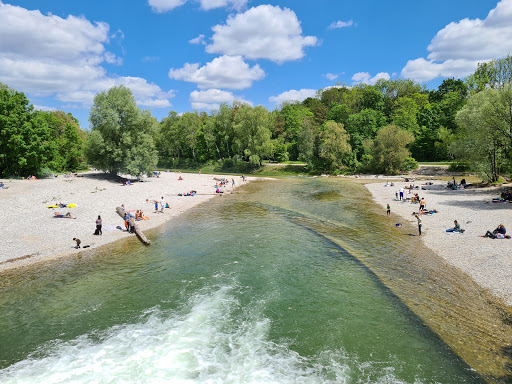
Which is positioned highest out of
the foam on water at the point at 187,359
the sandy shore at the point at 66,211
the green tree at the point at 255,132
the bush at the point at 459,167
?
the green tree at the point at 255,132

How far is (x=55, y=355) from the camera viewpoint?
455 inches

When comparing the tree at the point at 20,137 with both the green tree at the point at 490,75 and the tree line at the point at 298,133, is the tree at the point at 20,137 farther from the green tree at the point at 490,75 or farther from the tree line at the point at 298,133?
the green tree at the point at 490,75

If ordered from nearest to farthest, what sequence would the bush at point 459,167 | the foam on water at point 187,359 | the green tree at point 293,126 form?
the foam on water at point 187,359, the bush at point 459,167, the green tree at point 293,126

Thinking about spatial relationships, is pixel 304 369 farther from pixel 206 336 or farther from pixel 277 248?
pixel 277 248

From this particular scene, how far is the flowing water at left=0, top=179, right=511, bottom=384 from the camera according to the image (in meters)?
10.7

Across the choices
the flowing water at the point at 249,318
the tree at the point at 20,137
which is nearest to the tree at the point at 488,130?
the flowing water at the point at 249,318

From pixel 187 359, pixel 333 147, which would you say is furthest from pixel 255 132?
pixel 187 359

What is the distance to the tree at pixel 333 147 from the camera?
80.6m

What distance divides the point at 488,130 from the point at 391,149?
36735mm

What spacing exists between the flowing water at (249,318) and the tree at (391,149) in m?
57.2

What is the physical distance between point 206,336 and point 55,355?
6118 mm

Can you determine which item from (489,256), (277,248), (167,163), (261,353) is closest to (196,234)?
(277,248)

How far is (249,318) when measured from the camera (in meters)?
13.9

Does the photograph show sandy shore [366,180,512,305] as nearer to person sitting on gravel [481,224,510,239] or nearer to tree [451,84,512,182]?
person sitting on gravel [481,224,510,239]
